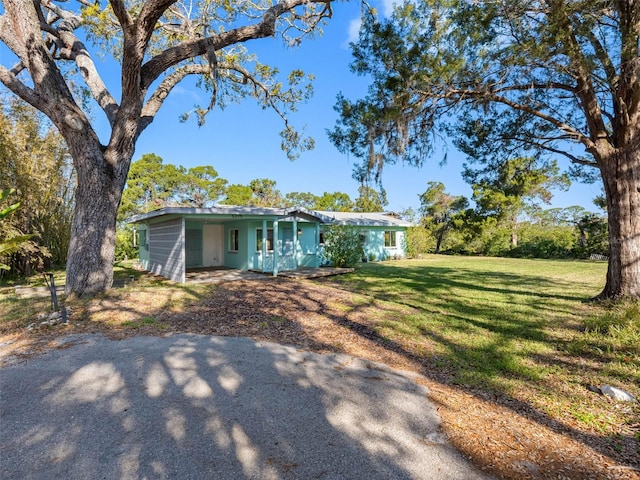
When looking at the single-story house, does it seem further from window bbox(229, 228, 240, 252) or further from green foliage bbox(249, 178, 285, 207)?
green foliage bbox(249, 178, 285, 207)

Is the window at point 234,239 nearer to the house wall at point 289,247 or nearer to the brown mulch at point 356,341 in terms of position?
the house wall at point 289,247

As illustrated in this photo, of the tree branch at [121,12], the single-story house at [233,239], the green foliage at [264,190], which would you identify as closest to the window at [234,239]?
the single-story house at [233,239]

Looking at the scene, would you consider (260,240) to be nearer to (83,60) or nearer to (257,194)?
(83,60)

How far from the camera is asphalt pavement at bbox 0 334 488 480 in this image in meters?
2.16

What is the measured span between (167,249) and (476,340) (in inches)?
434

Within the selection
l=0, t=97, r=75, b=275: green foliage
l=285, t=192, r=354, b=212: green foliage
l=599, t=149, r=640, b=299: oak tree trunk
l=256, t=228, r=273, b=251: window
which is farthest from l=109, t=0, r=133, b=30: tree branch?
l=285, t=192, r=354, b=212: green foliage

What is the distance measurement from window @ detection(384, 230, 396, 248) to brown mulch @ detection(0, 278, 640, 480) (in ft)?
40.9

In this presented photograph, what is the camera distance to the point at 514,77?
629 centimetres

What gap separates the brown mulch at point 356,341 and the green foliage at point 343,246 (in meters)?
5.46

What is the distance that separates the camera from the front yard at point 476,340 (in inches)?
103

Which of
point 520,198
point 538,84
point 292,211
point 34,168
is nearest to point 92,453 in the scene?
point 538,84

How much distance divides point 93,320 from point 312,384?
Answer: 430 cm

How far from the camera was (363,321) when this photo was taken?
241 inches

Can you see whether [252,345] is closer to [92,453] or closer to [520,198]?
[92,453]
